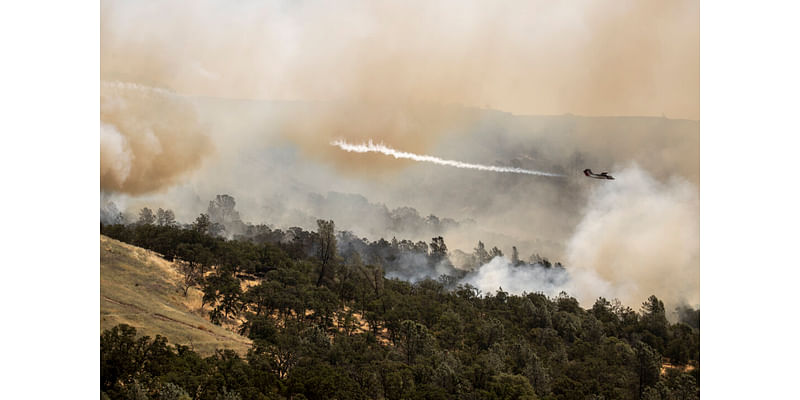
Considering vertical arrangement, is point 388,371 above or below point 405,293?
below

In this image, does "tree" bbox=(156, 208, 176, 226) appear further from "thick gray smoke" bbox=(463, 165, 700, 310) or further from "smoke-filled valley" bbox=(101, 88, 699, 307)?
"thick gray smoke" bbox=(463, 165, 700, 310)

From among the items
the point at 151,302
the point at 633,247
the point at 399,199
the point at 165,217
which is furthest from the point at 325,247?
the point at 633,247

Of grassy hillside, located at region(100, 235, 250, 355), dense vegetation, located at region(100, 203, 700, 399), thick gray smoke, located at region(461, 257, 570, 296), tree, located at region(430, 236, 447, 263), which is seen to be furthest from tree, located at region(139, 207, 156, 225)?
thick gray smoke, located at region(461, 257, 570, 296)

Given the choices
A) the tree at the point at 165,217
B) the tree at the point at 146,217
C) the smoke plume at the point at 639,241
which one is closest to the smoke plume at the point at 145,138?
the tree at the point at 146,217

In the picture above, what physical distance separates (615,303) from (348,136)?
815cm

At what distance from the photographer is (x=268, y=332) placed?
2106 cm

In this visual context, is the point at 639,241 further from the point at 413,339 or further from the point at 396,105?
the point at 396,105

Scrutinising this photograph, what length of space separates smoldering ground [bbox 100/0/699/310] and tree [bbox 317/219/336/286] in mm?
352

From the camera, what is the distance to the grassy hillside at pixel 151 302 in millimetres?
20688

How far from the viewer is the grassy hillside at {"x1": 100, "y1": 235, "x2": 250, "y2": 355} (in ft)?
67.9

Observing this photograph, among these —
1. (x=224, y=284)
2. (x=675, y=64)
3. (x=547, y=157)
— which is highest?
(x=675, y=64)

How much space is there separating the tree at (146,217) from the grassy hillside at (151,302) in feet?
2.62
